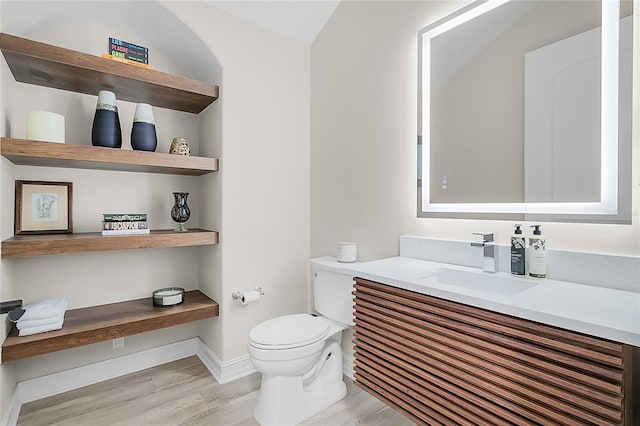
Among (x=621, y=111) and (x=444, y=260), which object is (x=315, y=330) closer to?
(x=444, y=260)

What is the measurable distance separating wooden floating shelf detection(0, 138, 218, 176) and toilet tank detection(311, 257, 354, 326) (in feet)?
3.19

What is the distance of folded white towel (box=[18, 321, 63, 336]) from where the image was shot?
162 cm

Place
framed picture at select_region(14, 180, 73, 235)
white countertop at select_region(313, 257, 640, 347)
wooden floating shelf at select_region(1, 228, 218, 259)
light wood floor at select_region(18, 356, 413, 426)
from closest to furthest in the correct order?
white countertop at select_region(313, 257, 640, 347)
wooden floating shelf at select_region(1, 228, 218, 259)
light wood floor at select_region(18, 356, 413, 426)
framed picture at select_region(14, 180, 73, 235)

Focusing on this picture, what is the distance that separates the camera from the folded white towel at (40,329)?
162cm

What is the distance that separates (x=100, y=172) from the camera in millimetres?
2098

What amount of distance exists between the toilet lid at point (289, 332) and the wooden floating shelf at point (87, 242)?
27.3 inches

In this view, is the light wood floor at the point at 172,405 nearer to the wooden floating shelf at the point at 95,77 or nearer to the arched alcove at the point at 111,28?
the wooden floating shelf at the point at 95,77

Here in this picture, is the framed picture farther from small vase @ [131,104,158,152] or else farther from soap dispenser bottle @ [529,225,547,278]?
soap dispenser bottle @ [529,225,547,278]

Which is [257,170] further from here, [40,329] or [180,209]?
[40,329]

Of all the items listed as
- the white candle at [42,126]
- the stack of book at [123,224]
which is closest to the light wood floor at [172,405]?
the stack of book at [123,224]

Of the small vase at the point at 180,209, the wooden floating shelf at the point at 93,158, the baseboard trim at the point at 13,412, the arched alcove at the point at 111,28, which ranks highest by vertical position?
the arched alcove at the point at 111,28

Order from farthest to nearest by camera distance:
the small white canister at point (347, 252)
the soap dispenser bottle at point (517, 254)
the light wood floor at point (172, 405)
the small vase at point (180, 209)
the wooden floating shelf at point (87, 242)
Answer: the small vase at point (180, 209) < the small white canister at point (347, 252) < the light wood floor at point (172, 405) < the wooden floating shelf at point (87, 242) < the soap dispenser bottle at point (517, 254)

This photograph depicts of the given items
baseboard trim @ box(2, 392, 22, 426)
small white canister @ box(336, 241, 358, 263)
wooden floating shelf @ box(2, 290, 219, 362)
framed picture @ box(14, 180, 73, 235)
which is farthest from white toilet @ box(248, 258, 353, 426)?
framed picture @ box(14, 180, 73, 235)

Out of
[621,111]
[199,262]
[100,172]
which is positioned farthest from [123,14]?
[621,111]
